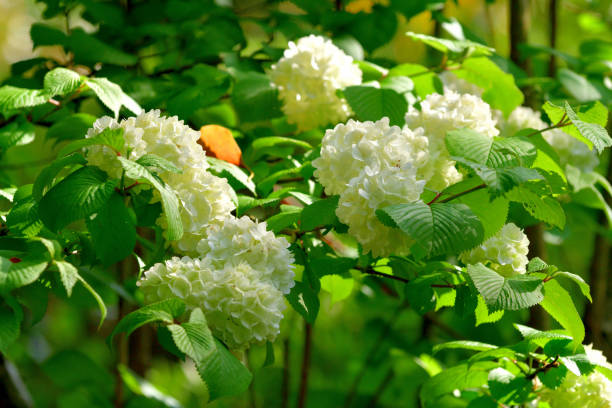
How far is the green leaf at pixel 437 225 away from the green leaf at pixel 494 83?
2.04ft

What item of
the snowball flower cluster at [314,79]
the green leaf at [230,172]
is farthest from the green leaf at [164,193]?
the snowball flower cluster at [314,79]

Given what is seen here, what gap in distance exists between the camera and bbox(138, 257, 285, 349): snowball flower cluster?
95 centimetres

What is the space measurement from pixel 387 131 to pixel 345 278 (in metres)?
0.42

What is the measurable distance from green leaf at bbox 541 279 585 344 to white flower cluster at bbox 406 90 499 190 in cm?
27

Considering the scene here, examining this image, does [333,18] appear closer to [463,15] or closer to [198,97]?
[198,97]

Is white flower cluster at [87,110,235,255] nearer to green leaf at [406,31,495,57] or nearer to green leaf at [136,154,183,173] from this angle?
green leaf at [136,154,183,173]

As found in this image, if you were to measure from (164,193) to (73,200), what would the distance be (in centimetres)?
12

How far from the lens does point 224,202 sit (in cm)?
109

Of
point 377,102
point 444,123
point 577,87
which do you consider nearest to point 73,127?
point 377,102

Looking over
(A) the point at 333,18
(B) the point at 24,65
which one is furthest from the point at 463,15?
(B) the point at 24,65

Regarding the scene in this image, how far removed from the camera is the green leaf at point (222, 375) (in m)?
0.82

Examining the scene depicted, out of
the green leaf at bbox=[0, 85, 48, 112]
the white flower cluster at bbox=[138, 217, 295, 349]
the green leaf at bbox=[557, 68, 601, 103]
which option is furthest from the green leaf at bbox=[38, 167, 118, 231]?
the green leaf at bbox=[557, 68, 601, 103]

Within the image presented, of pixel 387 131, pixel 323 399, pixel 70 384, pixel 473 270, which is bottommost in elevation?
pixel 323 399

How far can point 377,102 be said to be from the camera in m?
1.36
